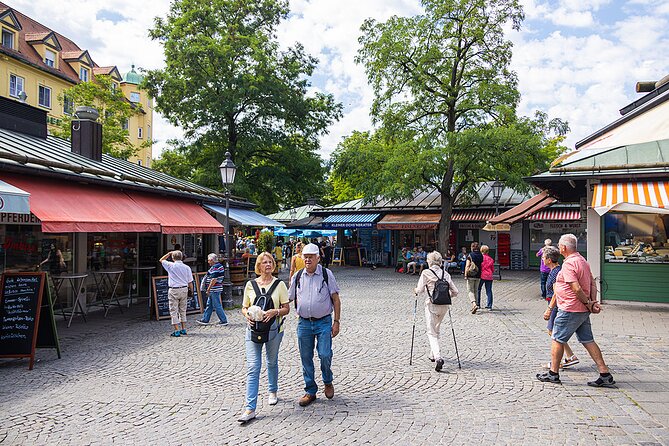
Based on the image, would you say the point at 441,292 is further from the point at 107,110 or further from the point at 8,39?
the point at 8,39

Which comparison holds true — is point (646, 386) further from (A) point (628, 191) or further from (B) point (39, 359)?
(B) point (39, 359)

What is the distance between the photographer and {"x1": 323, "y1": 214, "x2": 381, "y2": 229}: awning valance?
27531 mm

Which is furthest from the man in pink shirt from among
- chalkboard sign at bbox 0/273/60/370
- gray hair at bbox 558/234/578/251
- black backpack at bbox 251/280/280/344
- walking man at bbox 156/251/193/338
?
chalkboard sign at bbox 0/273/60/370

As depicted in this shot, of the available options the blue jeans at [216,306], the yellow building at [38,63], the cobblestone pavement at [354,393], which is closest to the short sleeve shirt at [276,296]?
the cobblestone pavement at [354,393]

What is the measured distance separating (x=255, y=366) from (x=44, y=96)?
42.0 m

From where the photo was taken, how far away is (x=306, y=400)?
5410 millimetres

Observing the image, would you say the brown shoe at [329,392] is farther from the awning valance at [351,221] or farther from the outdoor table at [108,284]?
the awning valance at [351,221]

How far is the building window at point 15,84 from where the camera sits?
117ft

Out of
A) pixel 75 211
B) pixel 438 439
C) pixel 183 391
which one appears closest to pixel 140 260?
pixel 75 211

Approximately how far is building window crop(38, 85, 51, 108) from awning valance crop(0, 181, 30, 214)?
3725 centimetres

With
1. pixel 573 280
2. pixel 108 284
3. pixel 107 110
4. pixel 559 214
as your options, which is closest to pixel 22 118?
pixel 108 284

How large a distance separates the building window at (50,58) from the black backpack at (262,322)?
43.1 m

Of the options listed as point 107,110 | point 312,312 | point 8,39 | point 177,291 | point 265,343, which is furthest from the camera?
point 8,39

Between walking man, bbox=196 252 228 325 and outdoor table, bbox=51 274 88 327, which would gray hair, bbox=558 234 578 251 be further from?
outdoor table, bbox=51 274 88 327
